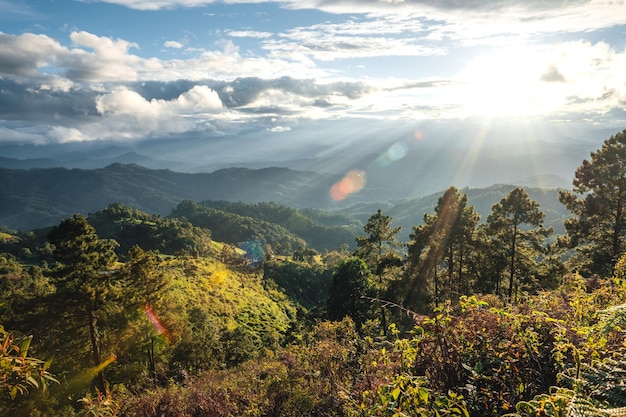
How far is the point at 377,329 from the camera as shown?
14.5m

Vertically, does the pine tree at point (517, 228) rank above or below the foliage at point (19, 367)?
below

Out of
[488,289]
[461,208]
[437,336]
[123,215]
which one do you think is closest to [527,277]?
[488,289]

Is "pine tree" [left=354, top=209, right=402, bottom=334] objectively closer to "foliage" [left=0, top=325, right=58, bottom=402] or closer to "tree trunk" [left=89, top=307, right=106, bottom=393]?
"tree trunk" [left=89, top=307, right=106, bottom=393]

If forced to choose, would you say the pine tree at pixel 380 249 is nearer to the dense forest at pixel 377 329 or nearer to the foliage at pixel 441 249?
the dense forest at pixel 377 329

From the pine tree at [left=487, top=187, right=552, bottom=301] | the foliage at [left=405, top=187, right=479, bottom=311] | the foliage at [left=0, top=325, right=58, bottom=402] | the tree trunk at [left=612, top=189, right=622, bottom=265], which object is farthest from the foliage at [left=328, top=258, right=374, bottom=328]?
the foliage at [left=0, top=325, right=58, bottom=402]

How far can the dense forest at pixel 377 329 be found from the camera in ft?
14.2

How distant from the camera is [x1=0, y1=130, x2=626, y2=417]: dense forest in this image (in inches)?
170

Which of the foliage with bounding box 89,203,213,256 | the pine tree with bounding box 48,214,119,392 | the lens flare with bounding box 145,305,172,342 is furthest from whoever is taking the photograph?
the foliage with bounding box 89,203,213,256

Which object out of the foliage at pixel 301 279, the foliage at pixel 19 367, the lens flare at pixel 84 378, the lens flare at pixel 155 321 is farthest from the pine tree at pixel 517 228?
the foliage at pixel 301 279

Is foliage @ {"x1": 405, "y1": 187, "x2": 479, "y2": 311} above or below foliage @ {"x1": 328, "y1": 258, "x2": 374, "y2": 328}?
above

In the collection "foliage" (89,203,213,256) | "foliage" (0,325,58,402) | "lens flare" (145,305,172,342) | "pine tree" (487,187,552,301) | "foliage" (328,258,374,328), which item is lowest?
"foliage" (89,203,213,256)

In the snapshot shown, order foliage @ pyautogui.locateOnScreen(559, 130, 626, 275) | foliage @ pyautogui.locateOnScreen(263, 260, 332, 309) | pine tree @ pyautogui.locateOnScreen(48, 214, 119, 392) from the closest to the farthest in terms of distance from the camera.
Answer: pine tree @ pyautogui.locateOnScreen(48, 214, 119, 392) → foliage @ pyautogui.locateOnScreen(559, 130, 626, 275) → foliage @ pyautogui.locateOnScreen(263, 260, 332, 309)

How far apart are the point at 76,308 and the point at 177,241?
123 metres

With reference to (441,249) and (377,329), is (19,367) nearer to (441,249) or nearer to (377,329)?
(377,329)
